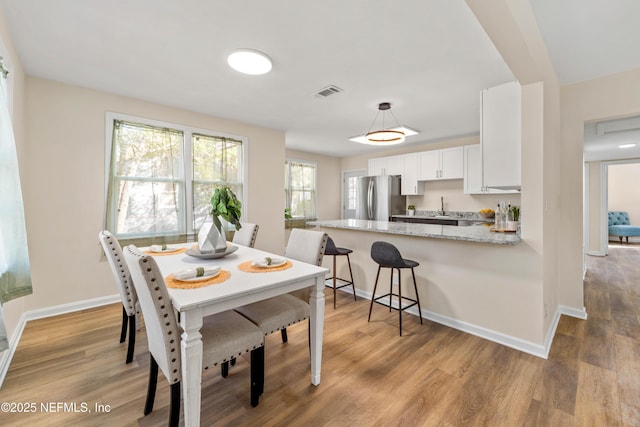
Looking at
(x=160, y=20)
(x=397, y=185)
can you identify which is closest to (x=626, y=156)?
(x=397, y=185)

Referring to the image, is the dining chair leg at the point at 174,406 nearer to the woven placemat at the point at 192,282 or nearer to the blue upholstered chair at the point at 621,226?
the woven placemat at the point at 192,282

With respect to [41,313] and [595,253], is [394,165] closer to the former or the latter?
[595,253]

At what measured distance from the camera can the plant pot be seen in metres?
2.05

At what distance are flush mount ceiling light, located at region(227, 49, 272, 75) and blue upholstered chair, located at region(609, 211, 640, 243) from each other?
32.1 ft

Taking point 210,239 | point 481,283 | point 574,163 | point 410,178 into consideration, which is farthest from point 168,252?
point 410,178

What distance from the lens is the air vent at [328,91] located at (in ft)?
9.66

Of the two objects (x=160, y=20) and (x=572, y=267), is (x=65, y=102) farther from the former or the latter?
(x=572, y=267)

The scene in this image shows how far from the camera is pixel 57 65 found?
2.50 metres

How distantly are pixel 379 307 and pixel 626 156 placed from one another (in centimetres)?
685

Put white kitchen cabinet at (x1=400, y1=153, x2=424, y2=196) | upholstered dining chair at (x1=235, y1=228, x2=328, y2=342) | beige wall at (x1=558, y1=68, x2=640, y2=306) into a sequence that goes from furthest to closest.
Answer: white kitchen cabinet at (x1=400, y1=153, x2=424, y2=196) < beige wall at (x1=558, y1=68, x2=640, y2=306) < upholstered dining chair at (x1=235, y1=228, x2=328, y2=342)

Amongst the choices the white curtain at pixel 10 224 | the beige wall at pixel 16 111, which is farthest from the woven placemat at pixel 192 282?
the beige wall at pixel 16 111

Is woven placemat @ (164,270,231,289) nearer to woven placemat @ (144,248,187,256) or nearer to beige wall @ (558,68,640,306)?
woven placemat @ (144,248,187,256)

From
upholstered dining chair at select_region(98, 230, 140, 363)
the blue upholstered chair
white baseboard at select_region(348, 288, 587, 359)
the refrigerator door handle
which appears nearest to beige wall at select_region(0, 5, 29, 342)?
upholstered dining chair at select_region(98, 230, 140, 363)

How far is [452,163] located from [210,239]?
4438 millimetres
